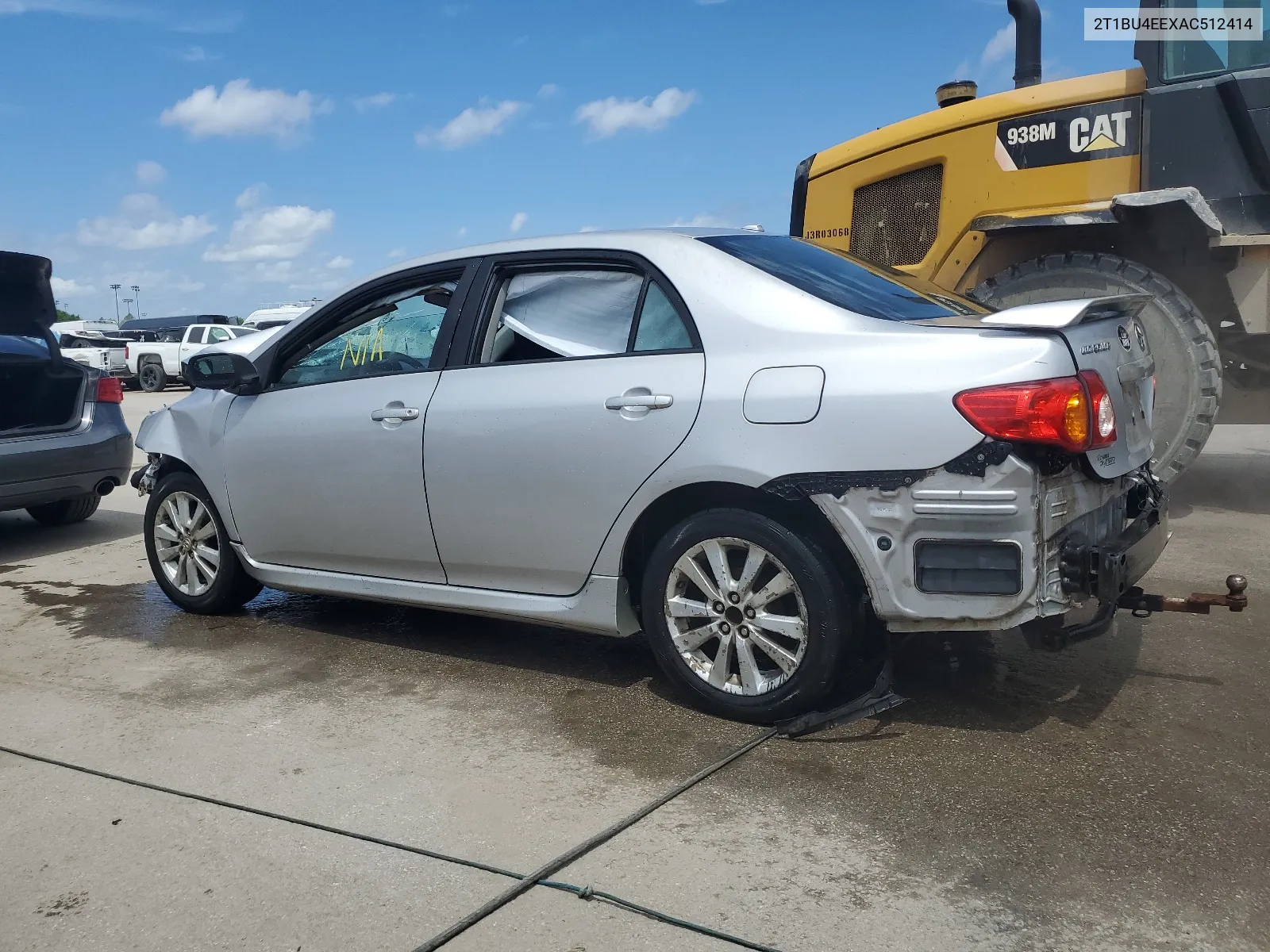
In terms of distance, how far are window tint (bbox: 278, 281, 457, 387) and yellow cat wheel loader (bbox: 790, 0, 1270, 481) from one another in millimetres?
2561

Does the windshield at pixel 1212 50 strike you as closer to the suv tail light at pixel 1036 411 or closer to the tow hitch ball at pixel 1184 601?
the tow hitch ball at pixel 1184 601

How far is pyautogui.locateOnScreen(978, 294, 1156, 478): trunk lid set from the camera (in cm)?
336

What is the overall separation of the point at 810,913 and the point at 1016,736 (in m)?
1.27

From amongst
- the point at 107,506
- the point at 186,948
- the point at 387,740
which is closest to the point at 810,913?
the point at 186,948

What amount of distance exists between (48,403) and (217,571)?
310cm

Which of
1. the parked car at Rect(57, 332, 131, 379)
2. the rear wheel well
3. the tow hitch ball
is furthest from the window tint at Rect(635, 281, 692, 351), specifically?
the parked car at Rect(57, 332, 131, 379)

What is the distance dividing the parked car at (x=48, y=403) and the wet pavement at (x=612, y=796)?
250cm

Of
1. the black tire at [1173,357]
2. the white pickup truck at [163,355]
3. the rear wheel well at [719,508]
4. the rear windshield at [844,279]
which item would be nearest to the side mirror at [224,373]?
the rear wheel well at [719,508]

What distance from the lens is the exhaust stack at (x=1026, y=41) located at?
7.39m

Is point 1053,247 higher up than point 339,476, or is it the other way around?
point 1053,247

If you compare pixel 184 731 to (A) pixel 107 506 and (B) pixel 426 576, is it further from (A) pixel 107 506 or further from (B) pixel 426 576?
(A) pixel 107 506

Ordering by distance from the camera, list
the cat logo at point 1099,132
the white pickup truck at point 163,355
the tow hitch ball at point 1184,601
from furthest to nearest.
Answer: the white pickup truck at point 163,355
the cat logo at point 1099,132
the tow hitch ball at point 1184,601

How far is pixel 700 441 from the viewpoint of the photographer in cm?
362

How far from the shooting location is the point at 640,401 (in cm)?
377
